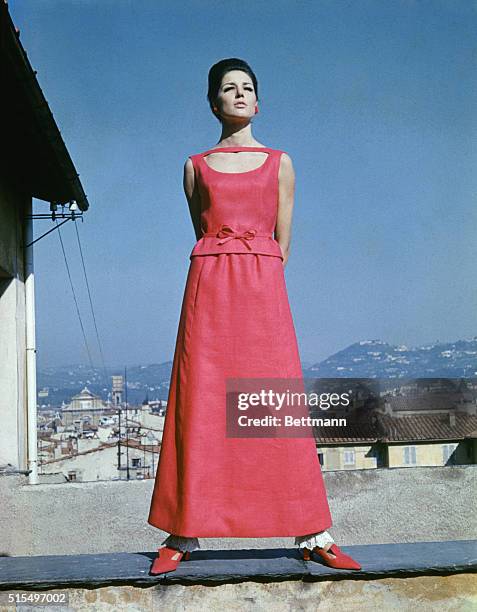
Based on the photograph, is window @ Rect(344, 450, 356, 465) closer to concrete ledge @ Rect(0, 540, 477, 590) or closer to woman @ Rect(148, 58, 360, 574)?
concrete ledge @ Rect(0, 540, 477, 590)

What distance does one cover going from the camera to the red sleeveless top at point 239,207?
355cm

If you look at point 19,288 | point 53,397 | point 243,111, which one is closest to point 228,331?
point 243,111

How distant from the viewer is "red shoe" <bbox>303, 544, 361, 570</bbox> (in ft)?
10.7

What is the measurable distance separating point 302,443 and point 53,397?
16.3 ft

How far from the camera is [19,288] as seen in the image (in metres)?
6.90

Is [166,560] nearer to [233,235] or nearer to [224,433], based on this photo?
[224,433]

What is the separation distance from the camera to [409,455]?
10367mm

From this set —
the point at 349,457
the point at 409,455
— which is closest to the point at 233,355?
the point at 349,457

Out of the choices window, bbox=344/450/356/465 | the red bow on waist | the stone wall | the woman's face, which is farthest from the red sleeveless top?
window, bbox=344/450/356/465

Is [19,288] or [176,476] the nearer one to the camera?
[176,476]

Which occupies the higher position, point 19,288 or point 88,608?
point 19,288

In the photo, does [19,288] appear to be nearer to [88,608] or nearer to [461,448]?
[88,608]

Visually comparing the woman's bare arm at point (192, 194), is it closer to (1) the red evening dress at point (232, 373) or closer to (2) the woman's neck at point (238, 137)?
(1) the red evening dress at point (232, 373)

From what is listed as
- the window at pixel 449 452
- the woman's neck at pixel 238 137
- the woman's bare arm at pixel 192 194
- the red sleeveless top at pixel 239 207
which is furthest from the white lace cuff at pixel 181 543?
the window at pixel 449 452
